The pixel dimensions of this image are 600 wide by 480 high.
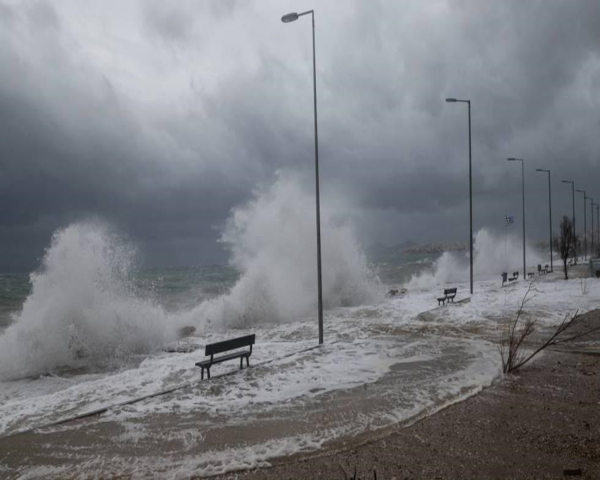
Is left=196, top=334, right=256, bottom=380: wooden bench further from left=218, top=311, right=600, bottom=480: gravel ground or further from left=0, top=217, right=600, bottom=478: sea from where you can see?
left=218, top=311, right=600, bottom=480: gravel ground

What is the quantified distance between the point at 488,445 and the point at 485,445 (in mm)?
37

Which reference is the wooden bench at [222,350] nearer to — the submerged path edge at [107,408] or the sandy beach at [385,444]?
the submerged path edge at [107,408]

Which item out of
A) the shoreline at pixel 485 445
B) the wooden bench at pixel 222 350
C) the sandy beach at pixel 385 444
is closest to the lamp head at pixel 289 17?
the wooden bench at pixel 222 350

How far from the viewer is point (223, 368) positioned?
9.73 m

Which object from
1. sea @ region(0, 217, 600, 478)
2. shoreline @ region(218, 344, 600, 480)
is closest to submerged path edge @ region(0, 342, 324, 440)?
sea @ region(0, 217, 600, 478)

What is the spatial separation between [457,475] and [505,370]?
4453 millimetres

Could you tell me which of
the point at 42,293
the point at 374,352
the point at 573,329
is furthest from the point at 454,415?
the point at 42,293

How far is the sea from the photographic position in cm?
539

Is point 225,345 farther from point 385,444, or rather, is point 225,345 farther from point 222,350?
point 385,444

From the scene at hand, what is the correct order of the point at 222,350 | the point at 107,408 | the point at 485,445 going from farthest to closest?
the point at 222,350
the point at 107,408
the point at 485,445

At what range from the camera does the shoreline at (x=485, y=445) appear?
14.3 ft

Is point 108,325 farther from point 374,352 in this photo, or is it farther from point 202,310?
point 374,352

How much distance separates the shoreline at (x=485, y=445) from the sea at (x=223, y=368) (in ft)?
1.11

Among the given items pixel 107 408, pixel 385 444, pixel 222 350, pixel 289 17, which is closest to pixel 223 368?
pixel 222 350
